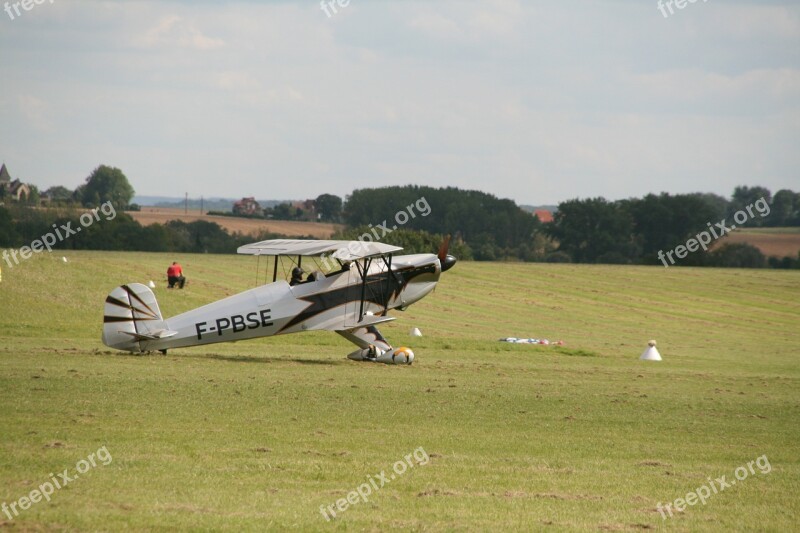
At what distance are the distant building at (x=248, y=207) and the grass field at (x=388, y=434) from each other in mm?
95680

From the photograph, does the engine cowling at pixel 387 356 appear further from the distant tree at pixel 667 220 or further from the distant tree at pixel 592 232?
the distant tree at pixel 667 220

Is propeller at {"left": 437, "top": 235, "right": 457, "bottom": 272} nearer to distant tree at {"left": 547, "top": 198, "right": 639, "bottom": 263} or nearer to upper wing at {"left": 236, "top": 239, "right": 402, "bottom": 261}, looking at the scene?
upper wing at {"left": 236, "top": 239, "right": 402, "bottom": 261}

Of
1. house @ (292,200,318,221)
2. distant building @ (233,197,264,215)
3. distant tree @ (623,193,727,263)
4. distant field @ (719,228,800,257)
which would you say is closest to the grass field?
distant field @ (719,228,800,257)

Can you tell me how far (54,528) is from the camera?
7.84 metres

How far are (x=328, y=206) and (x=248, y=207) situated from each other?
2366cm

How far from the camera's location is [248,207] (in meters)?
134

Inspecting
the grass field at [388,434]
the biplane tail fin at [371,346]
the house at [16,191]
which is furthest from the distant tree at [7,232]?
the biplane tail fin at [371,346]

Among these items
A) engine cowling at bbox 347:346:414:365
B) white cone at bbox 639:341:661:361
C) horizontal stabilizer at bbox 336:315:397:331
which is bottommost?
white cone at bbox 639:341:661:361

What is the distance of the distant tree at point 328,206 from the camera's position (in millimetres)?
111125

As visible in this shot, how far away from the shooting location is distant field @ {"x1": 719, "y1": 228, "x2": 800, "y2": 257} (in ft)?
268

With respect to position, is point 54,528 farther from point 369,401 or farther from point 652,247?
point 652,247


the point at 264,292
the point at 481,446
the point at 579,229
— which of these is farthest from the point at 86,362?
the point at 579,229

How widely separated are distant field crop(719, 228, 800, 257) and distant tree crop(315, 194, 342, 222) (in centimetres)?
4206

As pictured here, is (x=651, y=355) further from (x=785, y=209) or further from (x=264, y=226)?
(x=785, y=209)
